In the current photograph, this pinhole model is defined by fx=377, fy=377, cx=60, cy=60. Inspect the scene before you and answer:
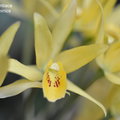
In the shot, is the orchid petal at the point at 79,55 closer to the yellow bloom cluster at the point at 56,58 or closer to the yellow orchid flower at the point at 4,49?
the yellow bloom cluster at the point at 56,58

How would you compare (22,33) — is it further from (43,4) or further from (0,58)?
(0,58)

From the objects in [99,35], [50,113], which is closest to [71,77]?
[50,113]

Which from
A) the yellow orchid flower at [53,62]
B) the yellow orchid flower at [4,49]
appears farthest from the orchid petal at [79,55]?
the yellow orchid flower at [4,49]

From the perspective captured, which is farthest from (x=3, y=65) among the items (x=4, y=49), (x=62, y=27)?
(x=62, y=27)

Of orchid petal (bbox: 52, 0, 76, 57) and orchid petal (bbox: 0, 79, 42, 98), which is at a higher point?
orchid petal (bbox: 52, 0, 76, 57)

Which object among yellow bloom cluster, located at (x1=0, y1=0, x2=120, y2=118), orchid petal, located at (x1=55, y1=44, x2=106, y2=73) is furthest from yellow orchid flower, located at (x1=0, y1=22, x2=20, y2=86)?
orchid petal, located at (x1=55, y1=44, x2=106, y2=73)

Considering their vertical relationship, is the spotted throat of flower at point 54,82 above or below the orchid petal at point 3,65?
below

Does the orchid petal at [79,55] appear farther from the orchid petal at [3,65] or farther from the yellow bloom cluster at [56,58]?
the orchid petal at [3,65]

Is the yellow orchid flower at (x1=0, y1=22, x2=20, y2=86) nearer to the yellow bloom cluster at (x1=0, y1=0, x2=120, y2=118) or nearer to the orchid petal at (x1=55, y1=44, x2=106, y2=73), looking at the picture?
the yellow bloom cluster at (x1=0, y1=0, x2=120, y2=118)

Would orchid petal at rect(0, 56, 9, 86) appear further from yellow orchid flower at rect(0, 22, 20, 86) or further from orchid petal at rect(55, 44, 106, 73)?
orchid petal at rect(55, 44, 106, 73)
